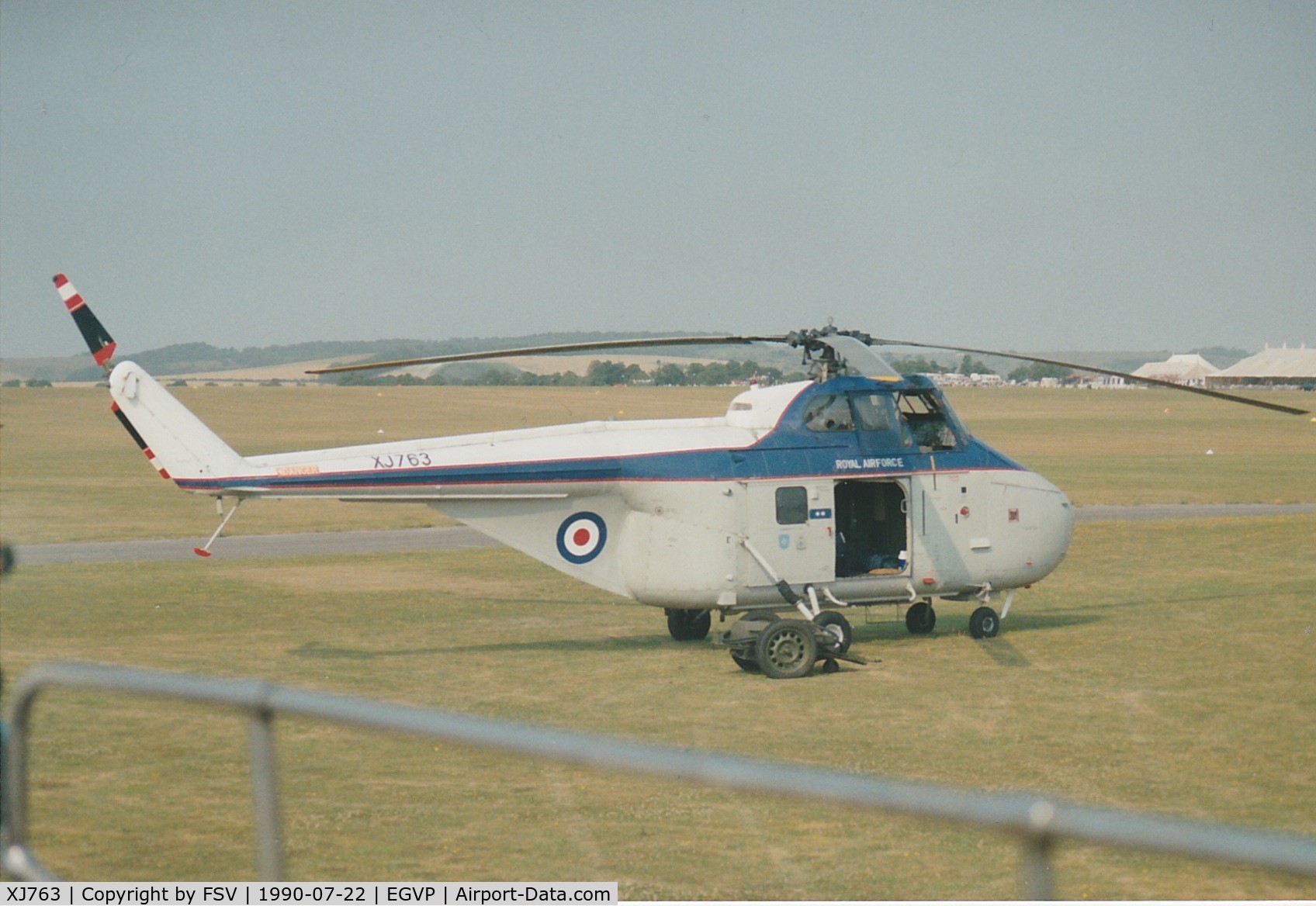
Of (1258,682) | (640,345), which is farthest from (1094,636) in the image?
(640,345)

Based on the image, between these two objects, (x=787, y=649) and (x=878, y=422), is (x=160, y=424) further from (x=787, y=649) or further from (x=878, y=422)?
(x=878, y=422)

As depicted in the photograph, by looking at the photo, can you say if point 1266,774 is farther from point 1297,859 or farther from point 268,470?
point 268,470

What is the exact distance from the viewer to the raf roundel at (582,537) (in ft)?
56.5

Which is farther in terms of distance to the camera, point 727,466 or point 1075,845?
point 727,466

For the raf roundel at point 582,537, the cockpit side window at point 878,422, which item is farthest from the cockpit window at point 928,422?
the raf roundel at point 582,537

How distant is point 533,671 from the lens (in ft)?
55.1

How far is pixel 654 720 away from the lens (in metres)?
14.1

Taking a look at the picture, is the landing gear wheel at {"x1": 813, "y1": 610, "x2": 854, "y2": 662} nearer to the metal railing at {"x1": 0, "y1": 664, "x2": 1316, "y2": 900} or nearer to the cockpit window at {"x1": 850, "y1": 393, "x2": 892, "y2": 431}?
the cockpit window at {"x1": 850, "y1": 393, "x2": 892, "y2": 431}

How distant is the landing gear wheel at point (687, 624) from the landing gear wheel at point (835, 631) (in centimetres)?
240

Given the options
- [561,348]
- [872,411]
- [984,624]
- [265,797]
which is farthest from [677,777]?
[984,624]

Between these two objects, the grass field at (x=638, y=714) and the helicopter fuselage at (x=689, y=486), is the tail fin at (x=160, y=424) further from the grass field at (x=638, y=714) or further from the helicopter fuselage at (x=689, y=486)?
the grass field at (x=638, y=714)

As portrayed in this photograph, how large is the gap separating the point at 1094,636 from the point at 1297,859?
1750 cm

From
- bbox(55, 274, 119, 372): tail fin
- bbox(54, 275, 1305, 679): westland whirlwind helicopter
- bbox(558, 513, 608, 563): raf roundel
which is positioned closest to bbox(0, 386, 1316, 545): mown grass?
bbox(55, 274, 119, 372): tail fin

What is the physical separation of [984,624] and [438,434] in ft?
202
